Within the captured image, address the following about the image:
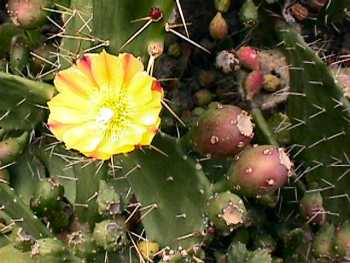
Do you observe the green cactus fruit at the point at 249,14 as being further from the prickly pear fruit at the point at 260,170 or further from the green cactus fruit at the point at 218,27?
the prickly pear fruit at the point at 260,170

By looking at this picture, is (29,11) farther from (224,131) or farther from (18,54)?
(224,131)

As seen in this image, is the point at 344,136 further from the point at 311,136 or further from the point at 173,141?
the point at 173,141

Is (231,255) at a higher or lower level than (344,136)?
lower

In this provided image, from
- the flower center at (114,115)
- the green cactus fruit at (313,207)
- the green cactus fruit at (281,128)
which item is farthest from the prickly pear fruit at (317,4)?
the flower center at (114,115)

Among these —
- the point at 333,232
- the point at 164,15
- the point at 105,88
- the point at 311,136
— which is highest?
the point at 164,15

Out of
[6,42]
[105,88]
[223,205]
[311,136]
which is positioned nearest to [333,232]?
[311,136]

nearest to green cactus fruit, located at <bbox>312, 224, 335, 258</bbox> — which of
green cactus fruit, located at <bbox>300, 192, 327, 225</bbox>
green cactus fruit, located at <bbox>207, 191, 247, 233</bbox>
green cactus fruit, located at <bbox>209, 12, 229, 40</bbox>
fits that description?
green cactus fruit, located at <bbox>300, 192, 327, 225</bbox>
